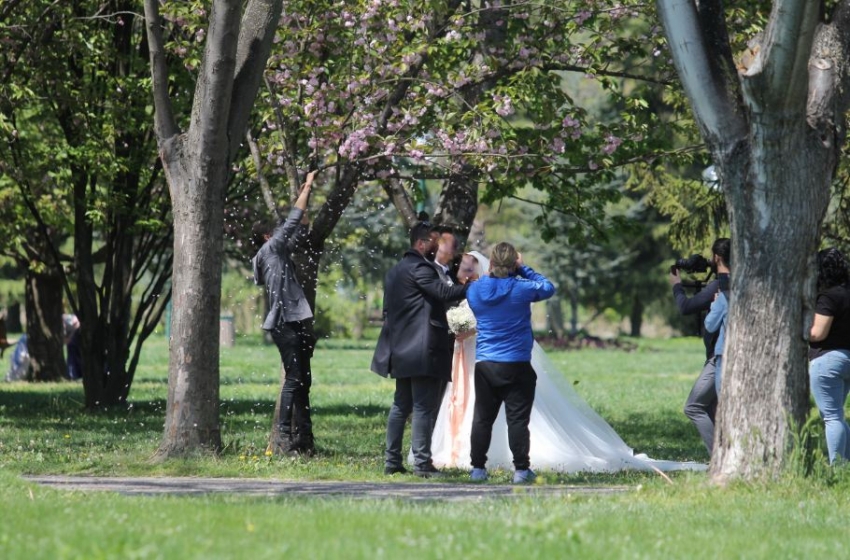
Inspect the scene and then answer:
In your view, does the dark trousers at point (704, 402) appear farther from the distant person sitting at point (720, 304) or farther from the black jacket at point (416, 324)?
the black jacket at point (416, 324)

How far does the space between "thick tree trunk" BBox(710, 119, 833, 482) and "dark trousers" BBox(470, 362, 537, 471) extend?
2.00 meters

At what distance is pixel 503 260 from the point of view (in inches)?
443

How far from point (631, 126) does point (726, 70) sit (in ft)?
21.8

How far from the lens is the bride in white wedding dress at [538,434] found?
1304 cm

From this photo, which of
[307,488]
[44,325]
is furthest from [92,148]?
[44,325]

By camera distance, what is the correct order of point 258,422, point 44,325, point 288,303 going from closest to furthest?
point 288,303, point 258,422, point 44,325

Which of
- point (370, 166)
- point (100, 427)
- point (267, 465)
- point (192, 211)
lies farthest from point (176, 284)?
point (100, 427)

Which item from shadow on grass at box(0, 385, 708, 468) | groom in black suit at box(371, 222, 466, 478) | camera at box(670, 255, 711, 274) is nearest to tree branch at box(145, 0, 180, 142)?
groom in black suit at box(371, 222, 466, 478)

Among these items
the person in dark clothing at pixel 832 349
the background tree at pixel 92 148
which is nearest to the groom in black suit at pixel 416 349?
the person in dark clothing at pixel 832 349

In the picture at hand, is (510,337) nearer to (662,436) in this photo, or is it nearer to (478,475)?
(478,475)

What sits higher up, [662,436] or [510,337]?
[510,337]

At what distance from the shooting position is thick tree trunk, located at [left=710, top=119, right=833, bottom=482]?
9555 mm

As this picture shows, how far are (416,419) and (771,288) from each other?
3.44 meters

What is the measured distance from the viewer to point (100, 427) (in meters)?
17.8
